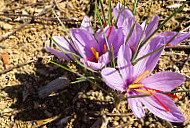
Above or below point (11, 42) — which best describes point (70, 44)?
below

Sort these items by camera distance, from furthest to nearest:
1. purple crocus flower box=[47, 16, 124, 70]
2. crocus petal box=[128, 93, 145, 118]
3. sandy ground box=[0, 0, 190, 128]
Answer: sandy ground box=[0, 0, 190, 128] < purple crocus flower box=[47, 16, 124, 70] < crocus petal box=[128, 93, 145, 118]

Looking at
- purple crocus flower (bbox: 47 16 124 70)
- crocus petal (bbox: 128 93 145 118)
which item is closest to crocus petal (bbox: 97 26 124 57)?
purple crocus flower (bbox: 47 16 124 70)

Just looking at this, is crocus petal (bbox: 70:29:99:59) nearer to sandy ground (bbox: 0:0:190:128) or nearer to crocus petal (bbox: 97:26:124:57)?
crocus petal (bbox: 97:26:124:57)

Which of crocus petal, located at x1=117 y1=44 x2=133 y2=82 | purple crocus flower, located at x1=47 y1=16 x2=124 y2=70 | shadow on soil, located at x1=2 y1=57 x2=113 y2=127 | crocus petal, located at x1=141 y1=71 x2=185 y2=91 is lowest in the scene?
shadow on soil, located at x1=2 y1=57 x2=113 y2=127

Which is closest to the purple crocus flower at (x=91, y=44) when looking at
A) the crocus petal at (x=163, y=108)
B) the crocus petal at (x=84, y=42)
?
the crocus petal at (x=84, y=42)

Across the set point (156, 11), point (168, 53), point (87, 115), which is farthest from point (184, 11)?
point (87, 115)

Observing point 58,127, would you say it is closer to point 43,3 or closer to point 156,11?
point 43,3

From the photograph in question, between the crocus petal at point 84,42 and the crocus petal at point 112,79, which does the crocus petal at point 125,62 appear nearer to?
the crocus petal at point 112,79

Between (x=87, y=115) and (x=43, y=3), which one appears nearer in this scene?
(x=87, y=115)
